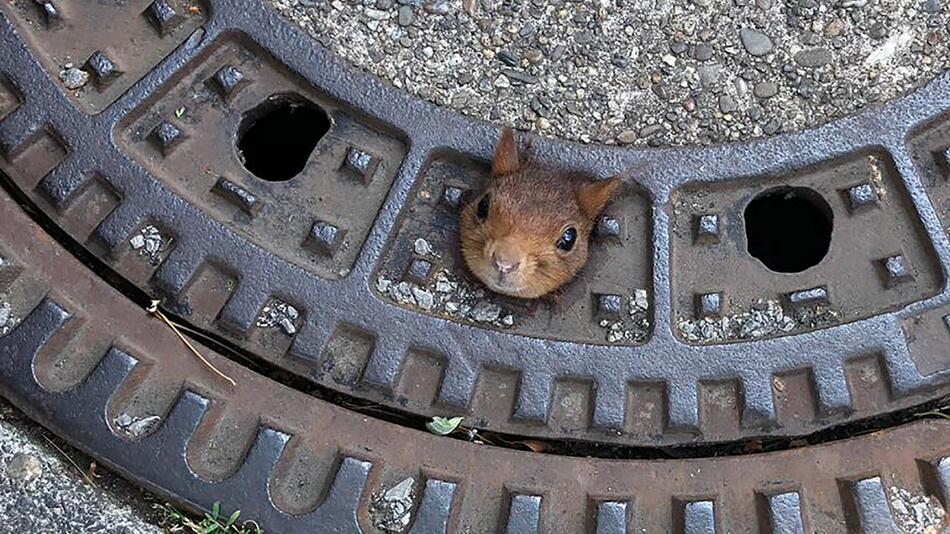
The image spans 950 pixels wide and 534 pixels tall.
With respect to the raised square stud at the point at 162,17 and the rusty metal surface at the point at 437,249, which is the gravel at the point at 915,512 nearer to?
the rusty metal surface at the point at 437,249

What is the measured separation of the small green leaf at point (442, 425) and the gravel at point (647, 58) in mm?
578

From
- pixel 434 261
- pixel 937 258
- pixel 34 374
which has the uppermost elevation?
pixel 937 258

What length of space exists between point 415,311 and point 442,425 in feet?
0.71

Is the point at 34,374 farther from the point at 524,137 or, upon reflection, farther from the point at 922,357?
the point at 922,357

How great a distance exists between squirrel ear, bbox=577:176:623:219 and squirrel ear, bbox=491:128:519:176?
13 centimetres

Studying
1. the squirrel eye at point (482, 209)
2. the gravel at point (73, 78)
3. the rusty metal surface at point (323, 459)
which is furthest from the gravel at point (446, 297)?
the gravel at point (73, 78)

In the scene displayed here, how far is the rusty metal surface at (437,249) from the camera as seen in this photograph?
2000mm

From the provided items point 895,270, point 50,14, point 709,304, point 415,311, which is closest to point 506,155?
point 415,311

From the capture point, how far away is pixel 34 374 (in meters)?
1.93

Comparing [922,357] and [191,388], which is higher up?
[922,357]

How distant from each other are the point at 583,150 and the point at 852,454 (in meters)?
0.75

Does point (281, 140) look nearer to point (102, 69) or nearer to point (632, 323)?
point (102, 69)

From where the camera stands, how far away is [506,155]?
6.54 ft

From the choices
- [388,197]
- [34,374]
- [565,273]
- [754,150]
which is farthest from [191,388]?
[754,150]
